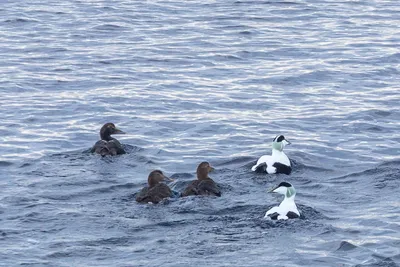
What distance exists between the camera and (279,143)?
20328 millimetres

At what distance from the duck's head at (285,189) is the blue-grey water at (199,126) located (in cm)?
35

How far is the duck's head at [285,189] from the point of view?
688 inches

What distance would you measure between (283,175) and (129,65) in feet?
29.3

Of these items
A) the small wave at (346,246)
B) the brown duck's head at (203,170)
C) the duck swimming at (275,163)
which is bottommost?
the small wave at (346,246)

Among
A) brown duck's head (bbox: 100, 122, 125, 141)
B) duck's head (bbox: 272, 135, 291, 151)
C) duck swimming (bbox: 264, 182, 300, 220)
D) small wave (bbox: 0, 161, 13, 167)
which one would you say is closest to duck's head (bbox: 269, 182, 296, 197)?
duck swimming (bbox: 264, 182, 300, 220)

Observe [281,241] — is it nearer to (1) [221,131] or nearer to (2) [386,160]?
(2) [386,160]

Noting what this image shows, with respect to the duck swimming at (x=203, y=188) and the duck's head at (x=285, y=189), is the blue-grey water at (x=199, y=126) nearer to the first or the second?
the duck swimming at (x=203, y=188)

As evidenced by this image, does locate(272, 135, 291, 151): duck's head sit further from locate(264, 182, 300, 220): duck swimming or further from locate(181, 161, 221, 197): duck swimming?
locate(264, 182, 300, 220): duck swimming

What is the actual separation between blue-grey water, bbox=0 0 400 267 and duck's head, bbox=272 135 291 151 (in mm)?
509

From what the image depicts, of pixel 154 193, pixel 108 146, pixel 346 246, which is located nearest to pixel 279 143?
pixel 108 146

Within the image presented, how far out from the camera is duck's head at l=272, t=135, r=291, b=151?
20.3 meters

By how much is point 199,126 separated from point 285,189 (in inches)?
219

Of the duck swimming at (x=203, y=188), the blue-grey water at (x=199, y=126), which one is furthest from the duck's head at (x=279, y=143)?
the duck swimming at (x=203, y=188)

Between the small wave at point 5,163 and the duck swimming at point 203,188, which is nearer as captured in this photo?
the duck swimming at point 203,188
